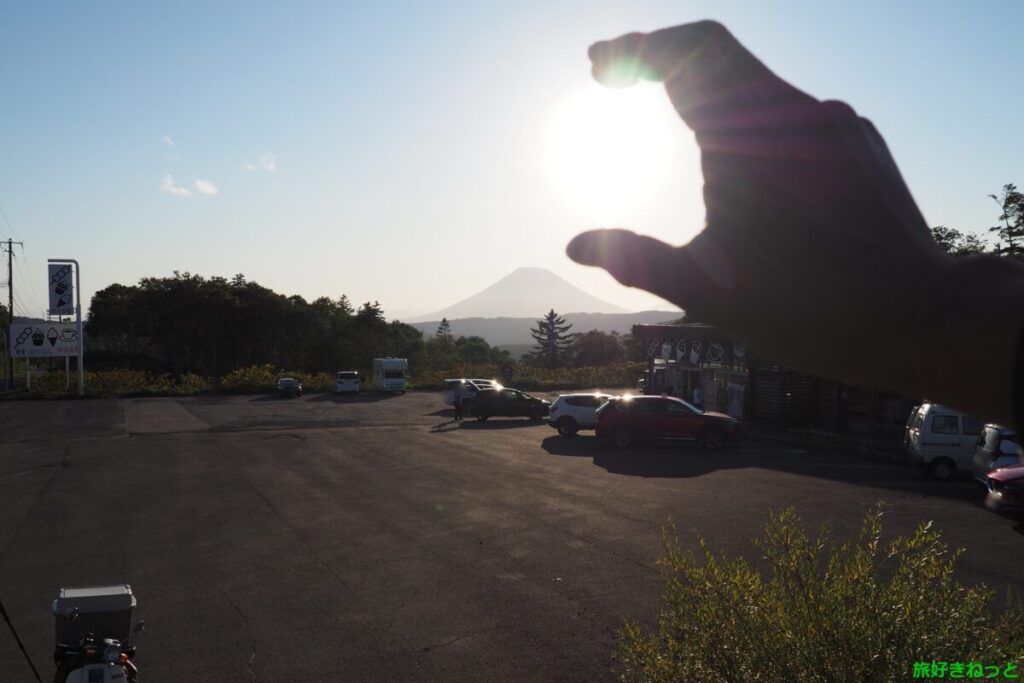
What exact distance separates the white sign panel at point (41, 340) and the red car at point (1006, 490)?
47.9 metres

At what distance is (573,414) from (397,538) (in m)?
16.9

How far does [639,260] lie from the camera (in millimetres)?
1198

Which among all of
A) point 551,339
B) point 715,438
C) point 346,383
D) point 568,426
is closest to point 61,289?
point 346,383

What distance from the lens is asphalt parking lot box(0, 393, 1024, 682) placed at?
25.0 feet

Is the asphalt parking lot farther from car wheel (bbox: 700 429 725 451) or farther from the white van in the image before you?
car wheel (bbox: 700 429 725 451)

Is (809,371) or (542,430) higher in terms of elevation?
(809,371)

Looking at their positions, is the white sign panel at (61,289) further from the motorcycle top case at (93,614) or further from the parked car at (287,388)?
the motorcycle top case at (93,614)

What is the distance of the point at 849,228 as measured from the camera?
1106mm

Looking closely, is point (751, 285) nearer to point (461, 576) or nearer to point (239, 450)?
point (461, 576)

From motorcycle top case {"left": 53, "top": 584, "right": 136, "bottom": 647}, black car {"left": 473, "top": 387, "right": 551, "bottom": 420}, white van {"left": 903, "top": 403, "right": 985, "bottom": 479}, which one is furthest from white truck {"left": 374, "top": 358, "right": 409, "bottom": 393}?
motorcycle top case {"left": 53, "top": 584, "right": 136, "bottom": 647}

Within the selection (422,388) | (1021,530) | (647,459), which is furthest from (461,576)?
(422,388)

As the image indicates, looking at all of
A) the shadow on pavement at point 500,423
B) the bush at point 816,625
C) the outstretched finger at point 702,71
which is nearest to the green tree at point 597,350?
the shadow on pavement at point 500,423

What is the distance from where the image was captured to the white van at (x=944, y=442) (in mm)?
17641

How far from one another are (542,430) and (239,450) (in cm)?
1180
